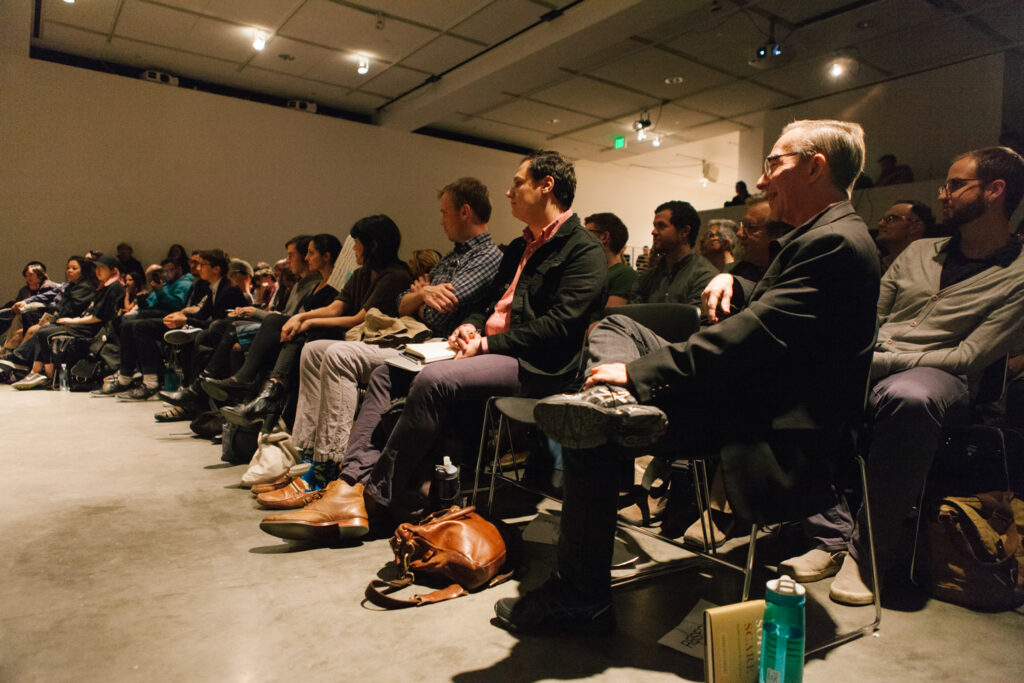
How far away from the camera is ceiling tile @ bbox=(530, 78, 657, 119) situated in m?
7.18

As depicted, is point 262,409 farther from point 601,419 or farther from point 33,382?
point 33,382

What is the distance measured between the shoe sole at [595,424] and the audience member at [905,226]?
7.31 ft

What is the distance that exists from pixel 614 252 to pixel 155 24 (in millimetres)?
5448

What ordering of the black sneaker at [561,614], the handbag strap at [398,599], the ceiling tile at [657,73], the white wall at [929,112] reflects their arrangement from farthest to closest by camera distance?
the ceiling tile at [657,73], the white wall at [929,112], the handbag strap at [398,599], the black sneaker at [561,614]

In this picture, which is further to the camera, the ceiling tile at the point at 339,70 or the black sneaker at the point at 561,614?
the ceiling tile at the point at 339,70

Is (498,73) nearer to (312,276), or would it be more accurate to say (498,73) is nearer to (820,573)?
(312,276)

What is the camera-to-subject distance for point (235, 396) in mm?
3260

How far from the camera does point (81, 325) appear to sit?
19.2 ft

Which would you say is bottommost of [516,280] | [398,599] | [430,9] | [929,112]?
[398,599]

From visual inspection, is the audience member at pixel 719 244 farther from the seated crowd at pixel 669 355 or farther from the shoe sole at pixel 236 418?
the shoe sole at pixel 236 418

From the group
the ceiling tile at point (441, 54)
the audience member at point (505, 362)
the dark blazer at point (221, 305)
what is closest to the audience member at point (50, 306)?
the dark blazer at point (221, 305)

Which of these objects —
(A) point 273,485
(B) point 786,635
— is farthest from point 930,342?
(A) point 273,485

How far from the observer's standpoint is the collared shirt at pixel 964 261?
1942 millimetres

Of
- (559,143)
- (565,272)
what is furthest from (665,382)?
(559,143)
